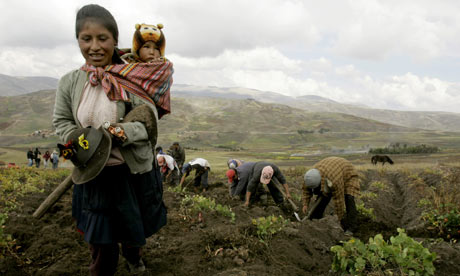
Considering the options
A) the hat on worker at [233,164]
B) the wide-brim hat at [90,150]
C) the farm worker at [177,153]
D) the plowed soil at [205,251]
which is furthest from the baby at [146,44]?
the farm worker at [177,153]

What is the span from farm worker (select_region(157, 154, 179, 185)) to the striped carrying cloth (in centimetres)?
805

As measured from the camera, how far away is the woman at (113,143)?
219 cm

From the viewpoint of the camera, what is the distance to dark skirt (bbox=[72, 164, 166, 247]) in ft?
7.24

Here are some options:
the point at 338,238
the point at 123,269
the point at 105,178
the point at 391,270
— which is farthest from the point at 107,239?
the point at 338,238

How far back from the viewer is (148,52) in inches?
100

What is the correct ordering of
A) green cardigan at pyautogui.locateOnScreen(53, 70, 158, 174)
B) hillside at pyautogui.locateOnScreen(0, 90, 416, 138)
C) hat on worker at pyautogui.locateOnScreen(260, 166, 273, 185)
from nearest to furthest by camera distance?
green cardigan at pyautogui.locateOnScreen(53, 70, 158, 174), hat on worker at pyautogui.locateOnScreen(260, 166, 273, 185), hillside at pyautogui.locateOnScreen(0, 90, 416, 138)

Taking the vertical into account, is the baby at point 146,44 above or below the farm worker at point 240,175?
above

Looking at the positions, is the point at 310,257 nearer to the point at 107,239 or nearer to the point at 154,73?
the point at 107,239

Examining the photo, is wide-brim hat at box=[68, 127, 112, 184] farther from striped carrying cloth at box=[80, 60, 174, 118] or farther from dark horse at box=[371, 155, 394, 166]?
dark horse at box=[371, 155, 394, 166]

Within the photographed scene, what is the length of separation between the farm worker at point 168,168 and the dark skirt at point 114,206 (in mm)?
7885

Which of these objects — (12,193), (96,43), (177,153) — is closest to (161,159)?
(177,153)

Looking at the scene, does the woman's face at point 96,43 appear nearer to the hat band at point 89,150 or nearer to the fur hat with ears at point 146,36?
the fur hat with ears at point 146,36

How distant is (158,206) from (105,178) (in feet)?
1.77

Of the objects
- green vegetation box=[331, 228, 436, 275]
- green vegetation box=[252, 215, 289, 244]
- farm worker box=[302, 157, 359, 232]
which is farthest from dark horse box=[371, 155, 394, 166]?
green vegetation box=[331, 228, 436, 275]
